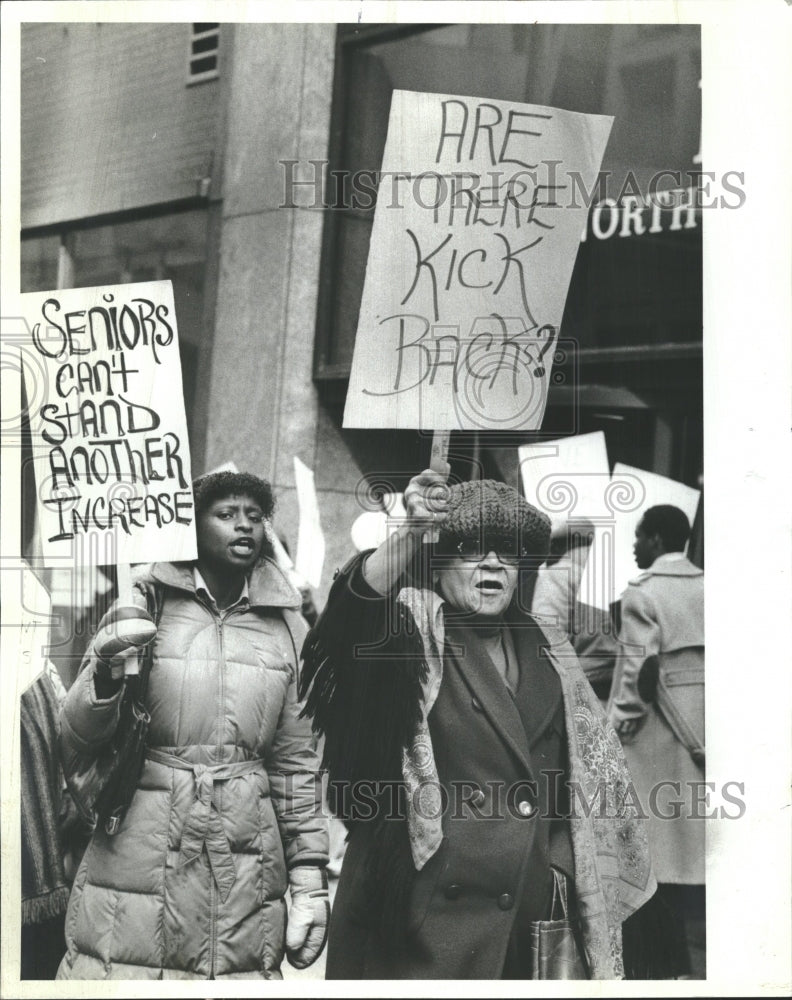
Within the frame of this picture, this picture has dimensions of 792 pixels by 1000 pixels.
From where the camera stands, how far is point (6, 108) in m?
3.34

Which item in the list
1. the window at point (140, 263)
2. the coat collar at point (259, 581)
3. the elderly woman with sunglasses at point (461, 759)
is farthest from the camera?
the window at point (140, 263)

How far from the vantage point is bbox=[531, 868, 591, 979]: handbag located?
3133 mm

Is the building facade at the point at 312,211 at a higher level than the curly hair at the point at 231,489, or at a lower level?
higher

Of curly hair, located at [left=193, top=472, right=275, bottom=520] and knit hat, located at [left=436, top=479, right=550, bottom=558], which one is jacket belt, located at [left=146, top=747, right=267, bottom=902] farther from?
knit hat, located at [left=436, top=479, right=550, bottom=558]

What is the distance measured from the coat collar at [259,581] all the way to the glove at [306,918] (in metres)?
0.80

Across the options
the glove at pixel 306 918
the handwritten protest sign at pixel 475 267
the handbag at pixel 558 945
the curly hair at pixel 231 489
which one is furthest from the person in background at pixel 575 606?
the glove at pixel 306 918

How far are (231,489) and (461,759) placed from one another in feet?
3.52

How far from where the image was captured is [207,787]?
3.15m

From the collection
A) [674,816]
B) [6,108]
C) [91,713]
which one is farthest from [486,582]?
[6,108]

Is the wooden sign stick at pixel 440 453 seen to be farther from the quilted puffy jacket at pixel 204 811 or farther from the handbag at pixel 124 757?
the handbag at pixel 124 757

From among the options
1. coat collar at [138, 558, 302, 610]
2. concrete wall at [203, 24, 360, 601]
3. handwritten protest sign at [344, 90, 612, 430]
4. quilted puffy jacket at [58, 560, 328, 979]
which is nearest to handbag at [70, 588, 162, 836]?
quilted puffy jacket at [58, 560, 328, 979]

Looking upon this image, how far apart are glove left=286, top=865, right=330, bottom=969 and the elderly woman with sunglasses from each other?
0.15 feet

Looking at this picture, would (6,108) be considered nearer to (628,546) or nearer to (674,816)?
(628,546)

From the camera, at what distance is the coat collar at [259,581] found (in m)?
3.22
